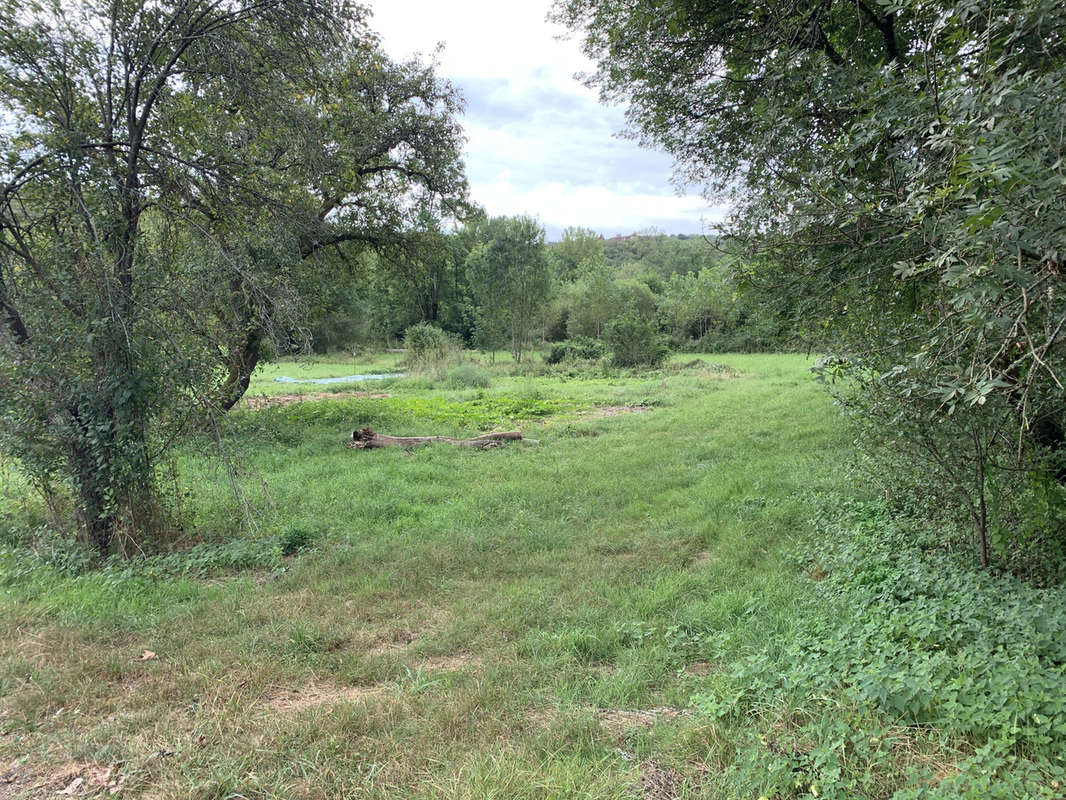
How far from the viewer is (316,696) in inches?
121

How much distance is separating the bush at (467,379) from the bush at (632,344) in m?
8.80

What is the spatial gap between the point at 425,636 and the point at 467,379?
16856 millimetres

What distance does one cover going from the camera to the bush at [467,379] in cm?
1998

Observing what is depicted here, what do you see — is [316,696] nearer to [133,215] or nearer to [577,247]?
[133,215]

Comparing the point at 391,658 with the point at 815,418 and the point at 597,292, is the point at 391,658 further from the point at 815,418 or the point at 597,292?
the point at 597,292

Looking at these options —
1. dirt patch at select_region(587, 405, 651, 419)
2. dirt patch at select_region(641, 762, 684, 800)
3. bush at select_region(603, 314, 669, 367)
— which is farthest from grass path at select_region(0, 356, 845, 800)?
bush at select_region(603, 314, 669, 367)

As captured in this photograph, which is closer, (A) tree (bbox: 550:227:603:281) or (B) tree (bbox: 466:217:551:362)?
(B) tree (bbox: 466:217:551:362)

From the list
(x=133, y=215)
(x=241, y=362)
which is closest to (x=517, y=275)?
(x=241, y=362)

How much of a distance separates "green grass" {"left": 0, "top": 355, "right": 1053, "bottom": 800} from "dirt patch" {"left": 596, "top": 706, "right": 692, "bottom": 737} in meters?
0.02

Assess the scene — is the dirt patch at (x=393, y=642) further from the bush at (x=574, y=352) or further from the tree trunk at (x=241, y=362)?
the bush at (x=574, y=352)

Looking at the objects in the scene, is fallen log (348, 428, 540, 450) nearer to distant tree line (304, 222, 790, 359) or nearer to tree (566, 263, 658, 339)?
distant tree line (304, 222, 790, 359)

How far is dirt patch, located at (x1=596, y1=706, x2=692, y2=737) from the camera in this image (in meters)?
2.70

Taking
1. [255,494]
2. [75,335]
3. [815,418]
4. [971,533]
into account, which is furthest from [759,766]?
[815,418]

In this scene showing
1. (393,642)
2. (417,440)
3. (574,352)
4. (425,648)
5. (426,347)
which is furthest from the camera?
(574,352)
